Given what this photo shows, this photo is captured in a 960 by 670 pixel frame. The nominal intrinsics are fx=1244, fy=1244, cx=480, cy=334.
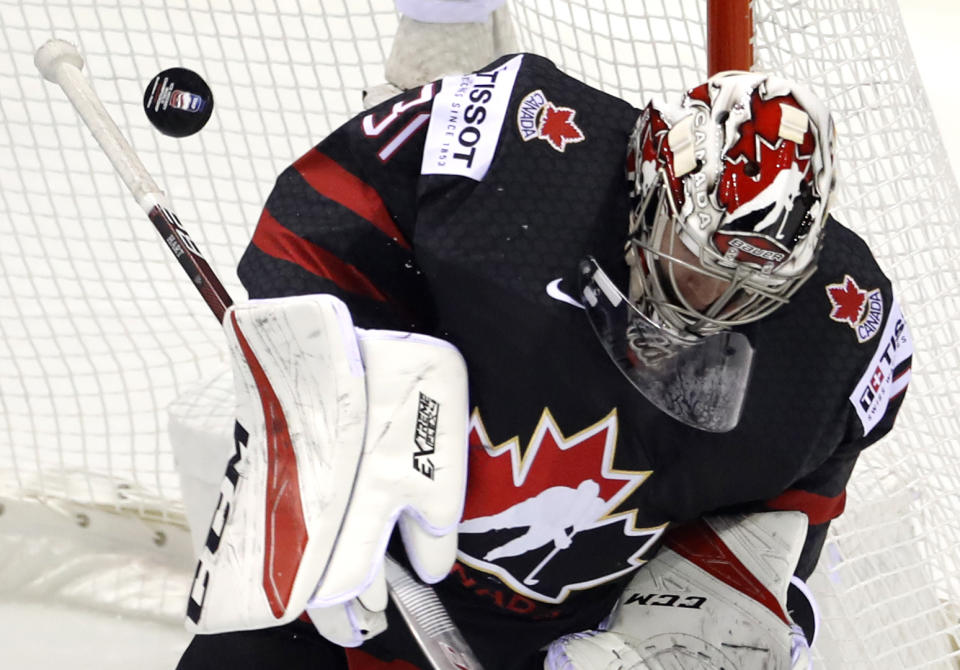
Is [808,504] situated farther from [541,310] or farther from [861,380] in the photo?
[541,310]

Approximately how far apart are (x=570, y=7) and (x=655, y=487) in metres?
0.96

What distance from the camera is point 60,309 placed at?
2412 millimetres

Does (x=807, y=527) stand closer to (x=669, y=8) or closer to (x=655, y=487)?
(x=655, y=487)

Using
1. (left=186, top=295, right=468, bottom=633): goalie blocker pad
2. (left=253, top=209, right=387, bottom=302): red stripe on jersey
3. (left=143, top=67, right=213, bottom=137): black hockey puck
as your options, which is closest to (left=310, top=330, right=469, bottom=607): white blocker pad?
(left=186, top=295, right=468, bottom=633): goalie blocker pad

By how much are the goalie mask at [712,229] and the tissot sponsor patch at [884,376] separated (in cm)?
15

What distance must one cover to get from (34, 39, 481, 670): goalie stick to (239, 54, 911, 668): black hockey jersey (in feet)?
0.24

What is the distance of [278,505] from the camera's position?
1181 millimetres

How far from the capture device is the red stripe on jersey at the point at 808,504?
1386 mm

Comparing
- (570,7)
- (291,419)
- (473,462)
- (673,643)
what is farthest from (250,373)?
(570,7)

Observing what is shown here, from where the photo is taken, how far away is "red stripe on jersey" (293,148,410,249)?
1.28m

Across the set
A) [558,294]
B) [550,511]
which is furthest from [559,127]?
[550,511]

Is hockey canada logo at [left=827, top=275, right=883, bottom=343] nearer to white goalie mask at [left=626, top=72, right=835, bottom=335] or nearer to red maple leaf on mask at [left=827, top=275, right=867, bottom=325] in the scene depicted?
red maple leaf on mask at [left=827, top=275, right=867, bottom=325]

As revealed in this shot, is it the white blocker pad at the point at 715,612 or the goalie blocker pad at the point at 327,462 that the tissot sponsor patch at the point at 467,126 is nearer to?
the goalie blocker pad at the point at 327,462

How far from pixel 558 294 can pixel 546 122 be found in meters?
0.18
